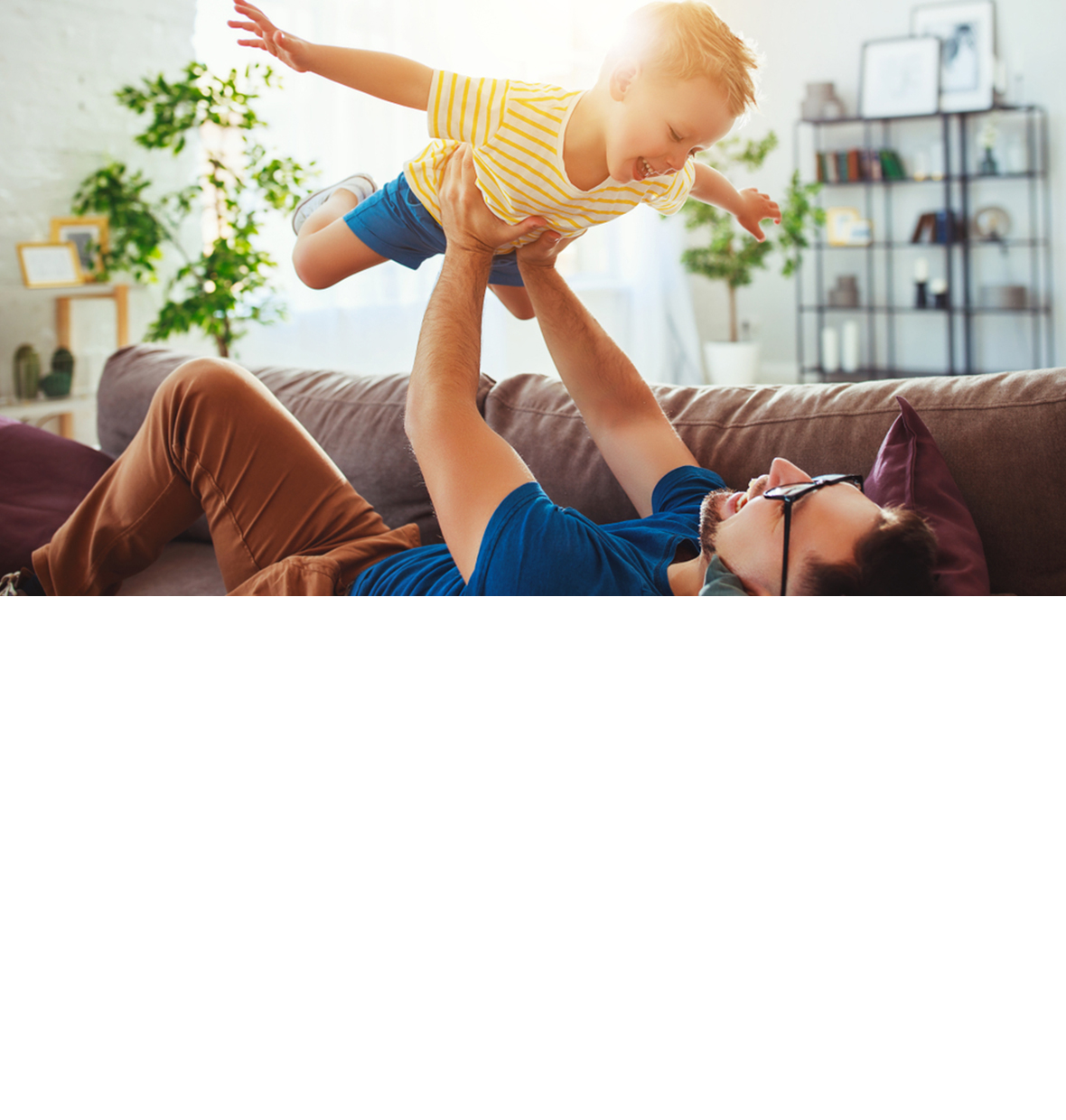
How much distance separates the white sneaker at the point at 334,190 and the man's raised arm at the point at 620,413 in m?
0.28

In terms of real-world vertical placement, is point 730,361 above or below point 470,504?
above

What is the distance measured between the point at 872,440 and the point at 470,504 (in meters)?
0.54

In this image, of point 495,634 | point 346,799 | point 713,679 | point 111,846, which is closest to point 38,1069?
point 111,846

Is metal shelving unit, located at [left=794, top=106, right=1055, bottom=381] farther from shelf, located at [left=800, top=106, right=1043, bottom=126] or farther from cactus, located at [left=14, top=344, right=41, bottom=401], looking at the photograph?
cactus, located at [left=14, top=344, right=41, bottom=401]

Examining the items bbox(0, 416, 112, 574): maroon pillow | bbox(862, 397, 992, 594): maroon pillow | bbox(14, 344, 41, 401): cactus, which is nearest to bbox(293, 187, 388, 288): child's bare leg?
bbox(862, 397, 992, 594): maroon pillow

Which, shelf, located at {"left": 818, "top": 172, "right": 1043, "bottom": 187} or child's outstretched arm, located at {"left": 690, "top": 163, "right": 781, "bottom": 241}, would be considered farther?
shelf, located at {"left": 818, "top": 172, "right": 1043, "bottom": 187}

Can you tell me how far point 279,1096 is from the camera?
681 millimetres

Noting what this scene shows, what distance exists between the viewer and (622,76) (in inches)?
28.3

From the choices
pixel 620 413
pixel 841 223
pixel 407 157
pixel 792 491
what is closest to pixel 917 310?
pixel 841 223

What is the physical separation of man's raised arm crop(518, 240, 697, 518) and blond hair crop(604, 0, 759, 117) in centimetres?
48

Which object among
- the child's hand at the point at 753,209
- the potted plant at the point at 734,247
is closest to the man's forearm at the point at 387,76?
the child's hand at the point at 753,209

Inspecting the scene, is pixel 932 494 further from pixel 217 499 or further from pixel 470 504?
pixel 217 499

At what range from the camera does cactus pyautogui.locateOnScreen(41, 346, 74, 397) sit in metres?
3.29

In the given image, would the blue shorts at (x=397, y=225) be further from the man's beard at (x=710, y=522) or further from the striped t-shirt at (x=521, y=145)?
the man's beard at (x=710, y=522)
